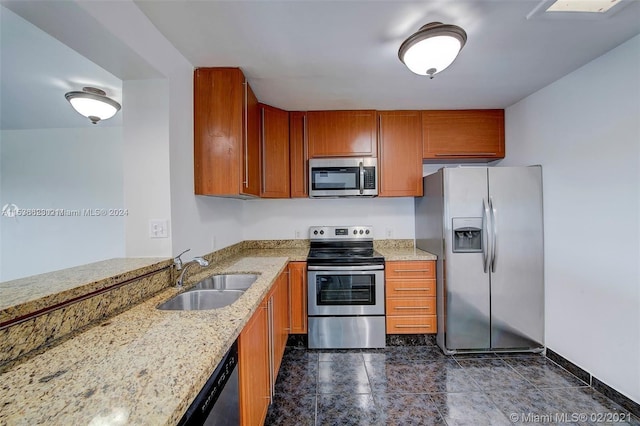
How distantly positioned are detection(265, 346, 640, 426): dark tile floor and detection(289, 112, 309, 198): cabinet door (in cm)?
168

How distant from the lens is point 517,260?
2285mm

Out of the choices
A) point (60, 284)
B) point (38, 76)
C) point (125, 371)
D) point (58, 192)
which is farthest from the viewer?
point (58, 192)

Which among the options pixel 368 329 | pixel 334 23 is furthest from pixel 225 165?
pixel 368 329

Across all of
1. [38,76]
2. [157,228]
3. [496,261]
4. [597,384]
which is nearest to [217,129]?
[157,228]

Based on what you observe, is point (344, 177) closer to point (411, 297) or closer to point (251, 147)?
point (251, 147)

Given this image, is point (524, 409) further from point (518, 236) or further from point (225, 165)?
point (225, 165)

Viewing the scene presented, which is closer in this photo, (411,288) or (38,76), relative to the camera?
(38,76)

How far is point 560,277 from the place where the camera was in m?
2.13

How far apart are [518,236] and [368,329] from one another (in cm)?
164

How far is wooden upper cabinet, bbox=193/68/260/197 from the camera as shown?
1.88 metres

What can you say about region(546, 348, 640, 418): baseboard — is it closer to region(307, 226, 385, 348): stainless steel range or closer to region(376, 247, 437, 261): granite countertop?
region(376, 247, 437, 261): granite countertop

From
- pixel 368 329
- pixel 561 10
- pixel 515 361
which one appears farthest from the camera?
pixel 368 329

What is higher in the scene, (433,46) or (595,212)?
(433,46)

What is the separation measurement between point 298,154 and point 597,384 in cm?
310
